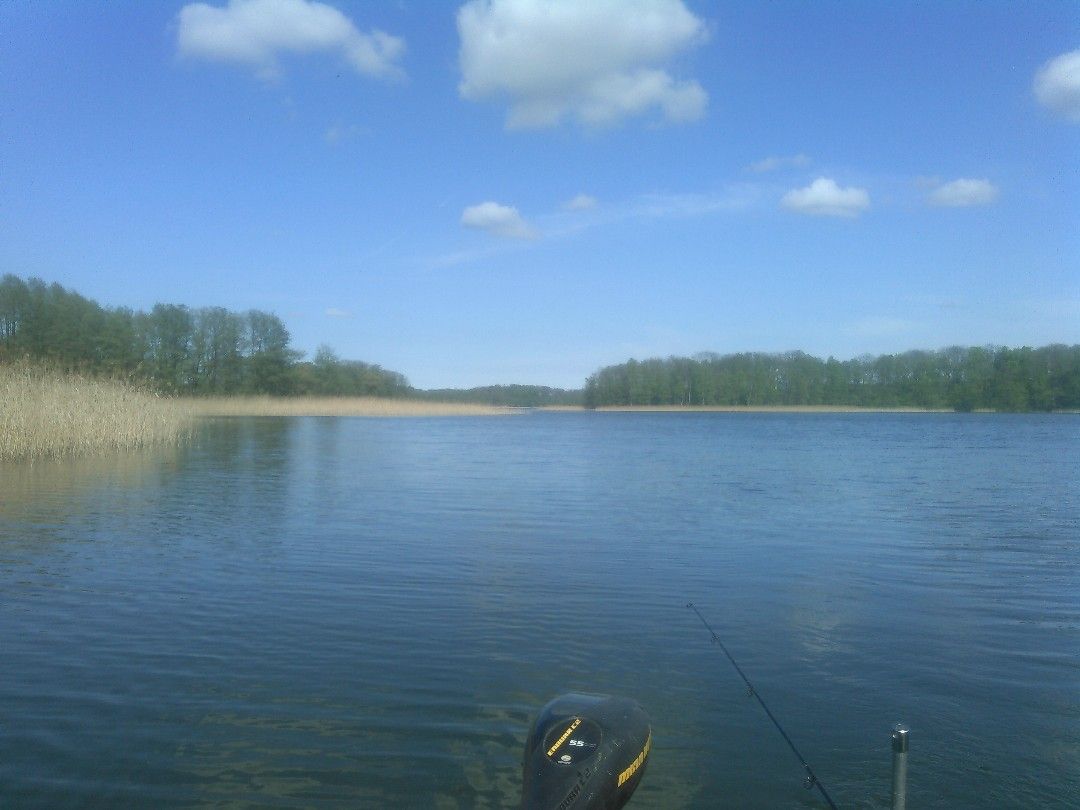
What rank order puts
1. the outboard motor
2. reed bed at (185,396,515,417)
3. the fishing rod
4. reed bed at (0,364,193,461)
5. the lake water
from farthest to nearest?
reed bed at (185,396,515,417) < reed bed at (0,364,193,461) < the lake water < the fishing rod < the outboard motor

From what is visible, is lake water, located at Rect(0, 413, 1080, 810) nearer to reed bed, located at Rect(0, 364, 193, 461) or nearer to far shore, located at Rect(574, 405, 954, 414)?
reed bed, located at Rect(0, 364, 193, 461)

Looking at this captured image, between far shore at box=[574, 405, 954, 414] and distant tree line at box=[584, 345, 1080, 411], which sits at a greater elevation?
distant tree line at box=[584, 345, 1080, 411]

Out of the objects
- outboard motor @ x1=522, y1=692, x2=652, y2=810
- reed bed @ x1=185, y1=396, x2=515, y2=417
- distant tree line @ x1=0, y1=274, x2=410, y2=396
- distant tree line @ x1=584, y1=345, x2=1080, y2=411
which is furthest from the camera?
distant tree line @ x1=584, y1=345, x2=1080, y2=411

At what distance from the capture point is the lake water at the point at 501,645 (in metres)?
4.05

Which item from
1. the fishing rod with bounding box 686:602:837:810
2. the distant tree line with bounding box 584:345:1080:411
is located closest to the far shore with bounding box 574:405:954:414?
the distant tree line with bounding box 584:345:1080:411

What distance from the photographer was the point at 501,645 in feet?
19.7

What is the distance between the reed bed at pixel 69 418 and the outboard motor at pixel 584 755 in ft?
62.2

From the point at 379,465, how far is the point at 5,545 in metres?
11.9

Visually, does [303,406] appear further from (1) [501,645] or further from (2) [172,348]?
(1) [501,645]

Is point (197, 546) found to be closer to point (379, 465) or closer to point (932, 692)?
point (932, 692)

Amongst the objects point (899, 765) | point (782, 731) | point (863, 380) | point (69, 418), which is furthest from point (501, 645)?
point (863, 380)

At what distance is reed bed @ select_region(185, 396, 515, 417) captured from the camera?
49.7m

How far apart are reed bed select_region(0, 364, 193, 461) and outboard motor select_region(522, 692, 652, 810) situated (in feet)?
62.2

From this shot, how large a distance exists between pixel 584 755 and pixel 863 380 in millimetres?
87317
